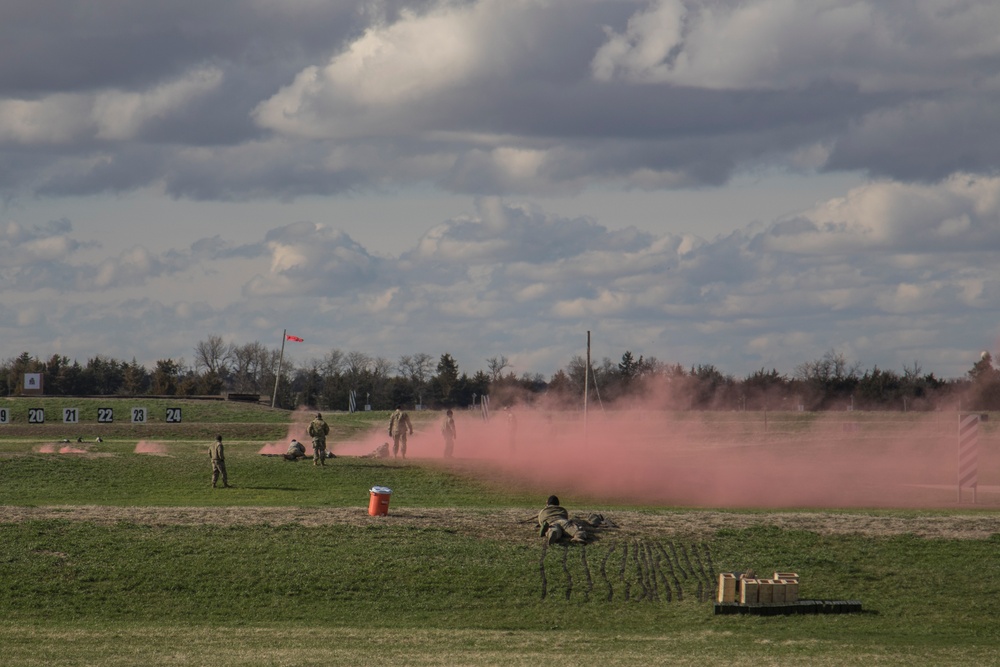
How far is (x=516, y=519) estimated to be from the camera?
101ft

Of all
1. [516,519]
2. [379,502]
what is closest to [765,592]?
[516,519]

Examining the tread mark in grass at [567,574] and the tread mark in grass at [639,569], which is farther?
the tread mark in grass at [567,574]

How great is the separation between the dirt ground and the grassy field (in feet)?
0.32

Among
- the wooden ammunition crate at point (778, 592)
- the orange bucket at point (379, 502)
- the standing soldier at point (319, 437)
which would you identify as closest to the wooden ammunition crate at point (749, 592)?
the wooden ammunition crate at point (778, 592)

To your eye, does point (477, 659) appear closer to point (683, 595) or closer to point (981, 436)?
point (683, 595)

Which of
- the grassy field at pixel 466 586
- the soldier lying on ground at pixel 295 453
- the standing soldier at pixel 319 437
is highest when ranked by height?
the standing soldier at pixel 319 437

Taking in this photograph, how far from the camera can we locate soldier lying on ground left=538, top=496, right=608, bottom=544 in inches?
1099

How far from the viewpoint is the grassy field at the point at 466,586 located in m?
19.3

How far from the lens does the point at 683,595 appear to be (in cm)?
2419

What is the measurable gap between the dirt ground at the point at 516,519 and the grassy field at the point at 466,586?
10 cm

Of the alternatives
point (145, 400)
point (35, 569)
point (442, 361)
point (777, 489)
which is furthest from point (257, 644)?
point (442, 361)

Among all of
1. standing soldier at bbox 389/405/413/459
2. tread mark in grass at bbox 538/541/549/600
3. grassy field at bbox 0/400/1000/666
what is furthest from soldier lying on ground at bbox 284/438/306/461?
tread mark in grass at bbox 538/541/549/600

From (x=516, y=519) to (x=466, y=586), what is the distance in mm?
6218

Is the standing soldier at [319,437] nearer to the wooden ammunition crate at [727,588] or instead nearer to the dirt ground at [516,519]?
the dirt ground at [516,519]
